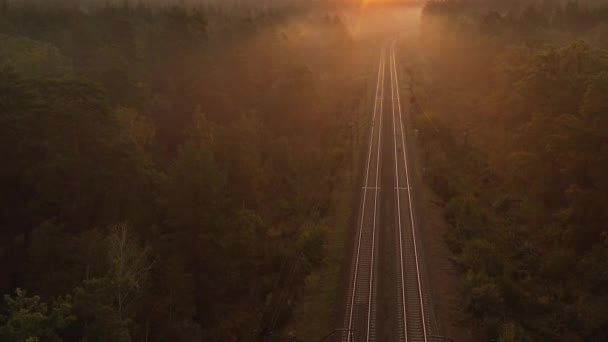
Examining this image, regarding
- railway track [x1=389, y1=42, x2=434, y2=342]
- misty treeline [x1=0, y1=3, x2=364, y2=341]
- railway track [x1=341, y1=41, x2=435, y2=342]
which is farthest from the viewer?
railway track [x1=341, y1=41, x2=435, y2=342]

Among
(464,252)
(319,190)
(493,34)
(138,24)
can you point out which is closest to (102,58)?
(138,24)

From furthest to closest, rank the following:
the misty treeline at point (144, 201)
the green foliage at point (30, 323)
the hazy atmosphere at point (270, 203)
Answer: the hazy atmosphere at point (270, 203) < the misty treeline at point (144, 201) < the green foliage at point (30, 323)

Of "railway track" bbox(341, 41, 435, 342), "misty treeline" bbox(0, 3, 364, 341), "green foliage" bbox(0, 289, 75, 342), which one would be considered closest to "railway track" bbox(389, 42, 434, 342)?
"railway track" bbox(341, 41, 435, 342)

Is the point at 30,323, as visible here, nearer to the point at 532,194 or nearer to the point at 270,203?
the point at 270,203

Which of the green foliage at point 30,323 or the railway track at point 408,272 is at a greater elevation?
the green foliage at point 30,323

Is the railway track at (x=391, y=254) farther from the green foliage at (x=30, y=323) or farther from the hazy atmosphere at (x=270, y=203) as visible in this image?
the green foliage at (x=30, y=323)

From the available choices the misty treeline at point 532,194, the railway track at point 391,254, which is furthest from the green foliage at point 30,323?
the misty treeline at point 532,194

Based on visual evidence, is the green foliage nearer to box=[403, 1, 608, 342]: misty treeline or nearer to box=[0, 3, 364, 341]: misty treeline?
box=[0, 3, 364, 341]: misty treeline
